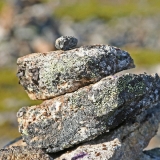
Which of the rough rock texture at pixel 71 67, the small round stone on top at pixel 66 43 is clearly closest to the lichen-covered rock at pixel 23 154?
the rough rock texture at pixel 71 67

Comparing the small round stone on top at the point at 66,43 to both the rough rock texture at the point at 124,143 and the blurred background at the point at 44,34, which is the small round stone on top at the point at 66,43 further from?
the blurred background at the point at 44,34

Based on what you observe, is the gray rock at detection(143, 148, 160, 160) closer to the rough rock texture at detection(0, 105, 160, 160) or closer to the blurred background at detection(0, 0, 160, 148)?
the rough rock texture at detection(0, 105, 160, 160)

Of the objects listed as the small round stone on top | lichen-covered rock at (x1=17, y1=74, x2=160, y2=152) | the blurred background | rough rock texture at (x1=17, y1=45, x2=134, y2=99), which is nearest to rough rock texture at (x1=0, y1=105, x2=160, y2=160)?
lichen-covered rock at (x1=17, y1=74, x2=160, y2=152)

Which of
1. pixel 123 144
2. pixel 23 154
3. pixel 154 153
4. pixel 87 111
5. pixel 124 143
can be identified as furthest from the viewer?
pixel 154 153

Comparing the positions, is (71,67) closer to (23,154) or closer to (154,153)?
(23,154)

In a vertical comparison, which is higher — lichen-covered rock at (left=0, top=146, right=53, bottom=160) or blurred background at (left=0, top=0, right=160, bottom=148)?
blurred background at (left=0, top=0, right=160, bottom=148)

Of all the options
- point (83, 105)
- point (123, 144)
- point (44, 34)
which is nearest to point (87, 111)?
point (83, 105)
